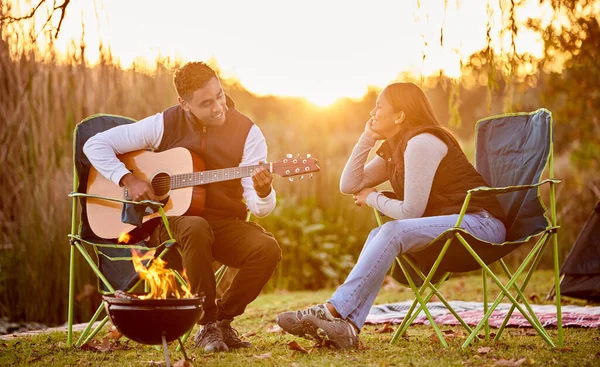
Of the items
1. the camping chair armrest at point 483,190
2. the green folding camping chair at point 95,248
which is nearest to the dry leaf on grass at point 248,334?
the green folding camping chair at point 95,248

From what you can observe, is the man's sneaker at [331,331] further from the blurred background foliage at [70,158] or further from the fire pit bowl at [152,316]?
the blurred background foliage at [70,158]

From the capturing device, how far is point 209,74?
321 centimetres

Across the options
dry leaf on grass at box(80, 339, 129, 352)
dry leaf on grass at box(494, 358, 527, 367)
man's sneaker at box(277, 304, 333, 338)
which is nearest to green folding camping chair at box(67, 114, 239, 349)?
dry leaf on grass at box(80, 339, 129, 352)

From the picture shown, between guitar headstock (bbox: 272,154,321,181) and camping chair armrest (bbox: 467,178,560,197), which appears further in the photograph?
guitar headstock (bbox: 272,154,321,181)

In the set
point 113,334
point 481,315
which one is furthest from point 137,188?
point 481,315

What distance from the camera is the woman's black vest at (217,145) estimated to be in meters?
3.27

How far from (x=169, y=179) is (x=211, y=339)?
733 mm

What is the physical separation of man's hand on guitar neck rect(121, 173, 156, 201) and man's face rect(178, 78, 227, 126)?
37cm

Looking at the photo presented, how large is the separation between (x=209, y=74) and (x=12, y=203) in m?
2.71

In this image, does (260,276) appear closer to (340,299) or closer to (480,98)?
(340,299)

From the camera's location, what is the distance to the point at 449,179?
3.03m

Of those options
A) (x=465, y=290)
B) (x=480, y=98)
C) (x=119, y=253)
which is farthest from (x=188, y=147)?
(x=480, y=98)

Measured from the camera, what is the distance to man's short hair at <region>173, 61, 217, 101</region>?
3180mm

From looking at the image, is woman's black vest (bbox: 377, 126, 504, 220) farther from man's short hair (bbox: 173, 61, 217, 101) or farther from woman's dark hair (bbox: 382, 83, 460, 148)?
man's short hair (bbox: 173, 61, 217, 101)
